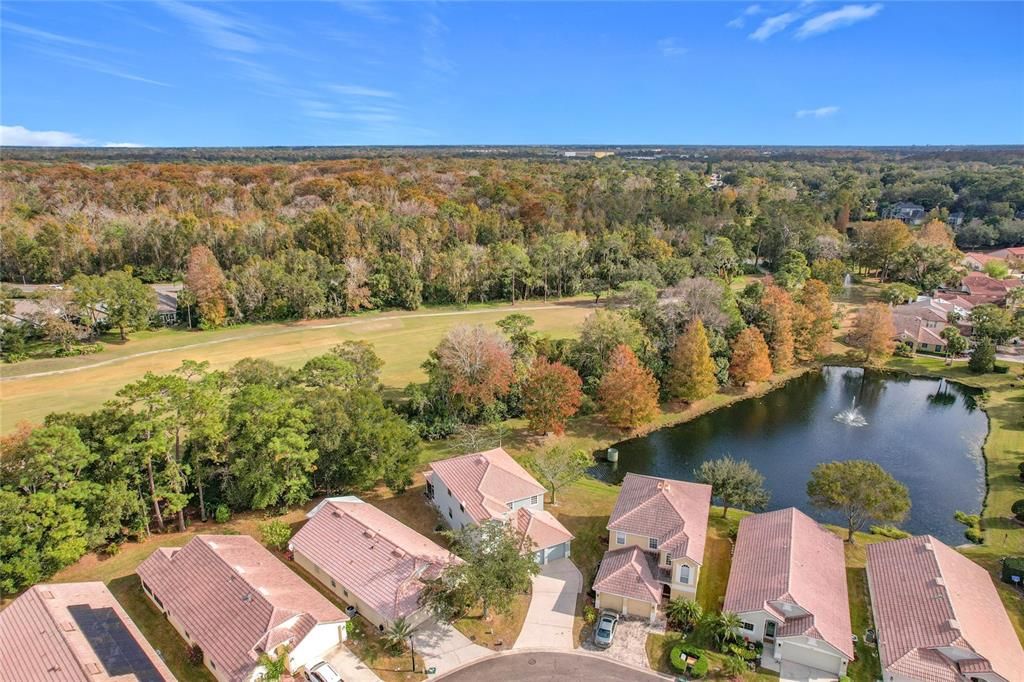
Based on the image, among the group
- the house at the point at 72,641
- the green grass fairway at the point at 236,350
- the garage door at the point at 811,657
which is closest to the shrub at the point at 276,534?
the house at the point at 72,641

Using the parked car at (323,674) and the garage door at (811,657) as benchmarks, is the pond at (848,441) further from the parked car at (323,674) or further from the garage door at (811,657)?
the parked car at (323,674)

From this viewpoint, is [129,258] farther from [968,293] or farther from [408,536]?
[968,293]

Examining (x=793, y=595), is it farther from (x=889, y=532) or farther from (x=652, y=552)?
(x=889, y=532)

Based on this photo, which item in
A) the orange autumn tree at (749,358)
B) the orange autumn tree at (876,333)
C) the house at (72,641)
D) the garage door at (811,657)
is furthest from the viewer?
the orange autumn tree at (876,333)

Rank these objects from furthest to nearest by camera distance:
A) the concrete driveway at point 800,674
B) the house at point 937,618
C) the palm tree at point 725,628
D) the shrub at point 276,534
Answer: the shrub at point 276,534
the palm tree at point 725,628
the concrete driveway at point 800,674
the house at point 937,618

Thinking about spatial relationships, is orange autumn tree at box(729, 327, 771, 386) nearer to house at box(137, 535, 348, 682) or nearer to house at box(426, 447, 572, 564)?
house at box(426, 447, 572, 564)

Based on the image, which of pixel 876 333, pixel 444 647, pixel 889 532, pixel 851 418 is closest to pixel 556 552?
pixel 444 647
